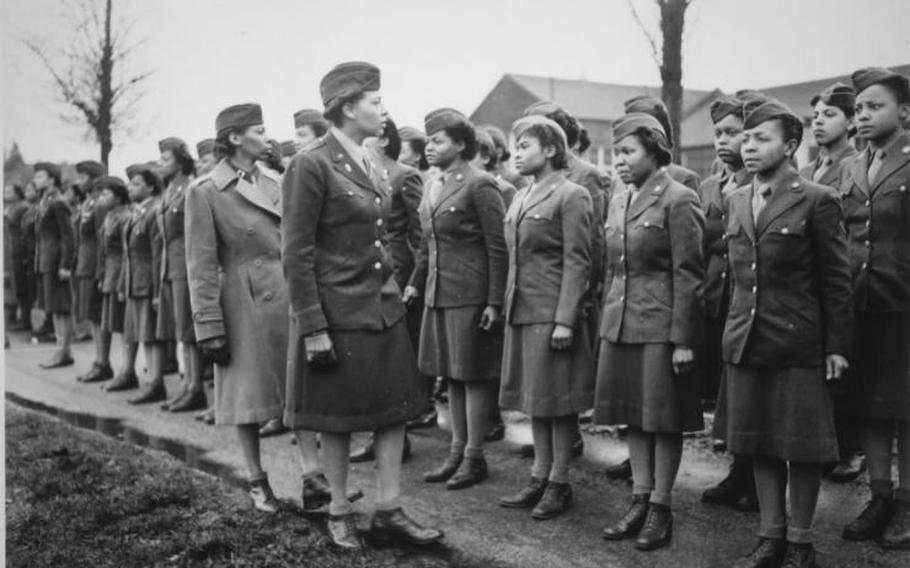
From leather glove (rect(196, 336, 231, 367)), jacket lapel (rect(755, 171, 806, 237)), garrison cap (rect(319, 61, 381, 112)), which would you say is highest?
garrison cap (rect(319, 61, 381, 112))

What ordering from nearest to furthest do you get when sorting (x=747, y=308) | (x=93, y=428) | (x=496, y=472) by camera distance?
1. (x=747, y=308)
2. (x=496, y=472)
3. (x=93, y=428)

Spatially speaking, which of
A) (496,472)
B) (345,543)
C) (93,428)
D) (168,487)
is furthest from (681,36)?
(93,428)

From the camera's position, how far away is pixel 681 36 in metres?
5.15

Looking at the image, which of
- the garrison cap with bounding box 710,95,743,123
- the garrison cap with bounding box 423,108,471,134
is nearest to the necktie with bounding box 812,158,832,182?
the garrison cap with bounding box 710,95,743,123

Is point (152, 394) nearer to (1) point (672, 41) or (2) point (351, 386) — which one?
(2) point (351, 386)

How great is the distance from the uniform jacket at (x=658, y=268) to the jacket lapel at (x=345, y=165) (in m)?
1.36

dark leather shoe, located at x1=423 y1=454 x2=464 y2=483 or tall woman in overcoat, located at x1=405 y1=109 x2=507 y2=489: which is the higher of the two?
tall woman in overcoat, located at x1=405 y1=109 x2=507 y2=489

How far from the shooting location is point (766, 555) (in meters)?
4.07

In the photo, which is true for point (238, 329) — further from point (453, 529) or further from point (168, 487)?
point (453, 529)

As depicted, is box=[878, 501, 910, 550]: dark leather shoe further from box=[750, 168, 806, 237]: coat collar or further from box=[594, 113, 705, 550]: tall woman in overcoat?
box=[750, 168, 806, 237]: coat collar

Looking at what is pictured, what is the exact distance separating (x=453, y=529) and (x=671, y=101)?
2880 millimetres

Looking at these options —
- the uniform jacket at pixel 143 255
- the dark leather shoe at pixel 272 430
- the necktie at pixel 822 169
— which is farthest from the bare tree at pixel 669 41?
the uniform jacket at pixel 143 255

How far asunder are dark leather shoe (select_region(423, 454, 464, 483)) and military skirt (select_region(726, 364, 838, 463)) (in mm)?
2155

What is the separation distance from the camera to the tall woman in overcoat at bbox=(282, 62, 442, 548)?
4438 millimetres
